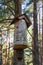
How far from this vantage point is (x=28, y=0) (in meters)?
6.15

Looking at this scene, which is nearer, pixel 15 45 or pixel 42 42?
pixel 15 45

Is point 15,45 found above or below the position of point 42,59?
above

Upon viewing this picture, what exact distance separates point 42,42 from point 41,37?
0.70 metres

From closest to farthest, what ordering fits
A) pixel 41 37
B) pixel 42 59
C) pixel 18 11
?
pixel 18 11, pixel 42 59, pixel 41 37

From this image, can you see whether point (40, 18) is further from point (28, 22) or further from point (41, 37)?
point (28, 22)

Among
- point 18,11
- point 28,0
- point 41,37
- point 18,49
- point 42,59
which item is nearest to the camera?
point 18,49

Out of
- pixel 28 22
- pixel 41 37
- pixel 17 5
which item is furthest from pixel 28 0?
pixel 41 37

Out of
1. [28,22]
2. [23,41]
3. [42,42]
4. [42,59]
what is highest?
[28,22]

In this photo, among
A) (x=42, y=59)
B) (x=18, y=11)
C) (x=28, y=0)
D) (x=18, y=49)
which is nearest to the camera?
(x=18, y=49)

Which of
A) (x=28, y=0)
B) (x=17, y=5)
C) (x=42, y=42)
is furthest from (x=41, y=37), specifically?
(x=17, y=5)

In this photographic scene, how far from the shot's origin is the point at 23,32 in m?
3.68

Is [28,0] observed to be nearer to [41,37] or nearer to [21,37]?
[21,37]

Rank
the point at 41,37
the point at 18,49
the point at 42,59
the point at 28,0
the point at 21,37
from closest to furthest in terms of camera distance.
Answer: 1. the point at 18,49
2. the point at 21,37
3. the point at 28,0
4. the point at 42,59
5. the point at 41,37

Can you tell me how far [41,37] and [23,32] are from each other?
6026 millimetres
